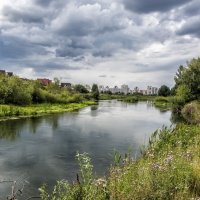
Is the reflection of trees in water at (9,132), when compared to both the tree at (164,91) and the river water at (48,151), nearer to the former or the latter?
the river water at (48,151)

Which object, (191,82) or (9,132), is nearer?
(9,132)

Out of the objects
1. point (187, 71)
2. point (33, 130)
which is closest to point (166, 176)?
point (33, 130)

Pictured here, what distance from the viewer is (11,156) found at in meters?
14.9

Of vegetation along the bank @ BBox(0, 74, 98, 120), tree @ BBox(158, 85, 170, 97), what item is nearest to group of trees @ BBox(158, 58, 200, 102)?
vegetation along the bank @ BBox(0, 74, 98, 120)

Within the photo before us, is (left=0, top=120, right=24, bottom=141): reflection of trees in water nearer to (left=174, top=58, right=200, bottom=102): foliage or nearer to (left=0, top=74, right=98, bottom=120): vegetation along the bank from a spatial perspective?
(left=0, top=74, right=98, bottom=120): vegetation along the bank

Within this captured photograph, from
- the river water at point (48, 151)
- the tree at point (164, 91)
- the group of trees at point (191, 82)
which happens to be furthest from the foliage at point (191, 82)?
the tree at point (164, 91)

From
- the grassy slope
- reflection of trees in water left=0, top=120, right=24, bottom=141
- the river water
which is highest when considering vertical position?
the grassy slope

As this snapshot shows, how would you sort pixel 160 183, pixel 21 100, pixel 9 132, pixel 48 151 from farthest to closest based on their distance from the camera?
pixel 21 100
pixel 9 132
pixel 48 151
pixel 160 183

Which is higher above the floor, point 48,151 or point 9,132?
point 9,132

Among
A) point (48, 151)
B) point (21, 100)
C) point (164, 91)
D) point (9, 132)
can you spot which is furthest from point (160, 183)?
point (164, 91)

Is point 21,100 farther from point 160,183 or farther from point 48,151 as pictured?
point 160,183

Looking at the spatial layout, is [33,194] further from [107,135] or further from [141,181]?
[107,135]

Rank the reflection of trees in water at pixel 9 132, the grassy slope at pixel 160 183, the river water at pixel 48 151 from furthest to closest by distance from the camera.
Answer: the reflection of trees in water at pixel 9 132
the river water at pixel 48 151
the grassy slope at pixel 160 183

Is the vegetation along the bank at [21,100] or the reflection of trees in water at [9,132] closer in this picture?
the reflection of trees in water at [9,132]
